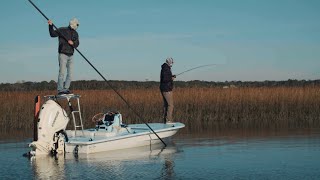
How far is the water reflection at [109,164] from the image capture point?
1038 cm

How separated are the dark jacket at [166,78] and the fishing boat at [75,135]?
6.49ft

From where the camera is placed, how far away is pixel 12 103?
23.5 m

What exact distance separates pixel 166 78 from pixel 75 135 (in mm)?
3621

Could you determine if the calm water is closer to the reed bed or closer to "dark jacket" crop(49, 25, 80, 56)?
"dark jacket" crop(49, 25, 80, 56)

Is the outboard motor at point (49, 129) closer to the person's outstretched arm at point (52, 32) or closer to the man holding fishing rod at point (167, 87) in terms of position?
the person's outstretched arm at point (52, 32)

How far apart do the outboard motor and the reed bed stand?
804 cm

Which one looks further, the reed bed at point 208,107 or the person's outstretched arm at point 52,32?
the reed bed at point 208,107

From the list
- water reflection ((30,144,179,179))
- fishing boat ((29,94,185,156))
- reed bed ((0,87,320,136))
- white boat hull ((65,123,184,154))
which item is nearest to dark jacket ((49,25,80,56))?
fishing boat ((29,94,185,156))

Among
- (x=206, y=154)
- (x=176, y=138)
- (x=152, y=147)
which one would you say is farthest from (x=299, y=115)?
(x=206, y=154)

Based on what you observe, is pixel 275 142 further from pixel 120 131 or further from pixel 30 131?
pixel 30 131

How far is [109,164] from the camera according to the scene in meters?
11.7

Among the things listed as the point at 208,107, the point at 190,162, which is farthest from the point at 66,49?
the point at 208,107

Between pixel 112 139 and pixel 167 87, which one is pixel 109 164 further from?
pixel 167 87

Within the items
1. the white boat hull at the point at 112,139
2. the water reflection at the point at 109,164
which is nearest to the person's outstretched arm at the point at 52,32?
the white boat hull at the point at 112,139
